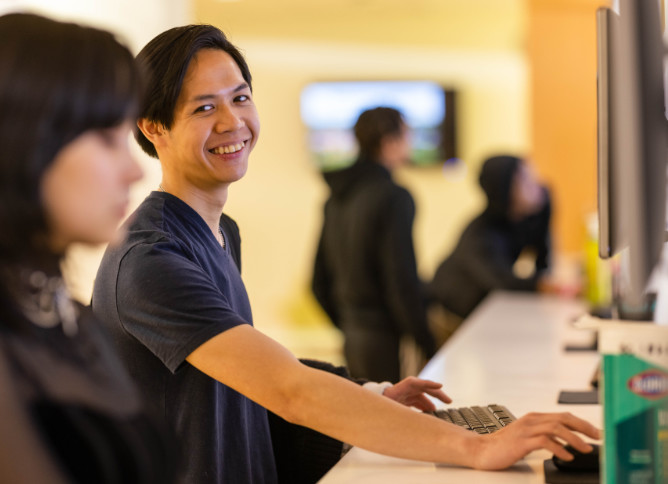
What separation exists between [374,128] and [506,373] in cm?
136

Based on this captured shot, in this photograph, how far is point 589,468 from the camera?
3.71ft

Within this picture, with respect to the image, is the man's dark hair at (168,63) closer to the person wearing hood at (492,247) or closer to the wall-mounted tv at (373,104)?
the person wearing hood at (492,247)

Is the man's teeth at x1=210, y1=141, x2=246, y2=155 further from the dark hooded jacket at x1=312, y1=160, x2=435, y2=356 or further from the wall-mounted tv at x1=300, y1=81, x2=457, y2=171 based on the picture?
the wall-mounted tv at x1=300, y1=81, x2=457, y2=171

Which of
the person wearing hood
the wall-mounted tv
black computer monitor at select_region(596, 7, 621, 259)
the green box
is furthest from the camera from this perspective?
the wall-mounted tv

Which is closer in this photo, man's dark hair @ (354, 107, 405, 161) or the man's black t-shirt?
the man's black t-shirt

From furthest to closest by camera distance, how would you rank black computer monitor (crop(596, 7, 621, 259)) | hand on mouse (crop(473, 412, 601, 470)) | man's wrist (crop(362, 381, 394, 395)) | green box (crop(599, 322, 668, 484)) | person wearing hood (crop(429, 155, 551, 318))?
person wearing hood (crop(429, 155, 551, 318)), man's wrist (crop(362, 381, 394, 395)), hand on mouse (crop(473, 412, 601, 470)), black computer monitor (crop(596, 7, 621, 259)), green box (crop(599, 322, 668, 484))

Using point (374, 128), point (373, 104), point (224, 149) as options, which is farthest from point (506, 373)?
point (373, 104)

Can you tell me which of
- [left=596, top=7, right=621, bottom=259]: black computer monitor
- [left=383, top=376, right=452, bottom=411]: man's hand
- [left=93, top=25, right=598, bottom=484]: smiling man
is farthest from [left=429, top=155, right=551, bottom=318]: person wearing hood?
[left=596, top=7, right=621, bottom=259]: black computer monitor

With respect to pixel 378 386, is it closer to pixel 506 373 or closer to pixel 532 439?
pixel 532 439

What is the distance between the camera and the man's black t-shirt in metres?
1.12

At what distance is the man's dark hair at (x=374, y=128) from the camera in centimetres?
318

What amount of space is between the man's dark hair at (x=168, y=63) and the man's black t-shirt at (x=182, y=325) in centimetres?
13

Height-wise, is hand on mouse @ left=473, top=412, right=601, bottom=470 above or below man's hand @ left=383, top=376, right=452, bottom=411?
above

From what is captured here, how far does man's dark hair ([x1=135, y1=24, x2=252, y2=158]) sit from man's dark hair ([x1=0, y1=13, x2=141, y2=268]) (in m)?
0.48
